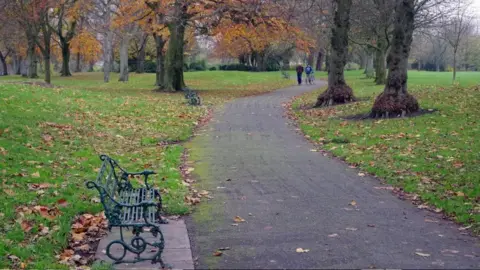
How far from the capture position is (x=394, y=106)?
17.0m

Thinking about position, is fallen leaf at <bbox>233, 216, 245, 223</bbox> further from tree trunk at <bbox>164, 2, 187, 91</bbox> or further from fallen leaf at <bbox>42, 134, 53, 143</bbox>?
tree trunk at <bbox>164, 2, 187, 91</bbox>

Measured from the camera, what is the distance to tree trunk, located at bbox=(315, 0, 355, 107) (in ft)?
74.2

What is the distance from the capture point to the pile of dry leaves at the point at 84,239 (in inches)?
230

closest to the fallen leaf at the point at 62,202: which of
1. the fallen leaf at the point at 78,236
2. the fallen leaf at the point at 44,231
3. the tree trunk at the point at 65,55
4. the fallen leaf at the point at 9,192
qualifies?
the fallen leaf at the point at 9,192

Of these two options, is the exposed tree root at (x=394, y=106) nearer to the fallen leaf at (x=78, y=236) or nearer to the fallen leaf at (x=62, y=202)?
the fallen leaf at (x=62, y=202)

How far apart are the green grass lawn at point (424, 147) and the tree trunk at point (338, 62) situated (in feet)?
7.71

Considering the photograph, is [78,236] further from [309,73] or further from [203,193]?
[309,73]

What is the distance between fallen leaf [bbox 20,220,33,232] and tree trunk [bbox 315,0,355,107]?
56.3ft

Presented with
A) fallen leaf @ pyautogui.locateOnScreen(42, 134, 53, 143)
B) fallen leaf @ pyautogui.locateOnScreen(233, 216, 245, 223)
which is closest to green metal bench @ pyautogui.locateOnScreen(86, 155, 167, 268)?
fallen leaf @ pyautogui.locateOnScreen(233, 216, 245, 223)

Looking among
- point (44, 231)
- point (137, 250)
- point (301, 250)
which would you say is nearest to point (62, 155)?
point (44, 231)

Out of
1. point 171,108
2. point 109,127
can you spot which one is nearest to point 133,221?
point 109,127

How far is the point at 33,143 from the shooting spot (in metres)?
11.3

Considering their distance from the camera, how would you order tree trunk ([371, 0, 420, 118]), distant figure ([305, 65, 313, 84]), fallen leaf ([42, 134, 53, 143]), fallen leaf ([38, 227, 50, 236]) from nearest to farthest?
fallen leaf ([38, 227, 50, 236]) → fallen leaf ([42, 134, 53, 143]) → tree trunk ([371, 0, 420, 118]) → distant figure ([305, 65, 313, 84])

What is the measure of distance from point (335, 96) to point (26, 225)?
17.5 m
